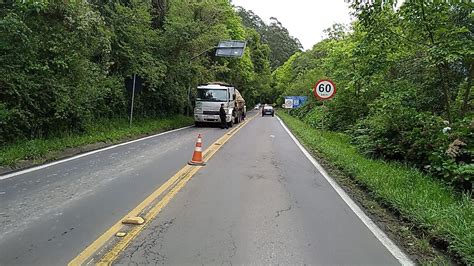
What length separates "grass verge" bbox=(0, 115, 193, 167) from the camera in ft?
31.7

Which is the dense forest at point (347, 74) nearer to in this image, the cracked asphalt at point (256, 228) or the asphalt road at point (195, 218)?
the asphalt road at point (195, 218)

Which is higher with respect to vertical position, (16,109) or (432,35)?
(432,35)

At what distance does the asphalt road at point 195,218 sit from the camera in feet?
14.0

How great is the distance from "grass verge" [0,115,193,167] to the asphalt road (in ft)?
3.44

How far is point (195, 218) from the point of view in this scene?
5.52 metres

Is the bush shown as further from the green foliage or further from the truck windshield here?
the green foliage

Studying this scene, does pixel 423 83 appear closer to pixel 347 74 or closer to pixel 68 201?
pixel 347 74

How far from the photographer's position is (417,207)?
5812mm

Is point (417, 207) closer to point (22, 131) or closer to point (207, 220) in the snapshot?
point (207, 220)

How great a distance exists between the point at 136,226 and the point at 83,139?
29.7ft

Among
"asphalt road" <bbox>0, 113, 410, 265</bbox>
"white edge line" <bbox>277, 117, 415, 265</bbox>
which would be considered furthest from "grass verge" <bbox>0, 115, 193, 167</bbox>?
"white edge line" <bbox>277, 117, 415, 265</bbox>

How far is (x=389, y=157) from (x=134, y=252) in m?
8.40

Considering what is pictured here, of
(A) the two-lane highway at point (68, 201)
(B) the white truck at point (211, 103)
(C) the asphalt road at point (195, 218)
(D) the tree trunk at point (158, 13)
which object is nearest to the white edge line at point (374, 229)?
(C) the asphalt road at point (195, 218)

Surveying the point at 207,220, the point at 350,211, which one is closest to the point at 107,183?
the point at 207,220
